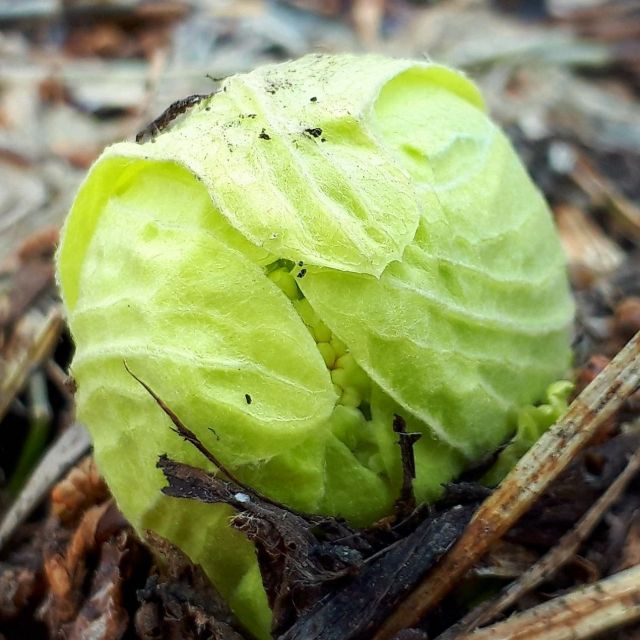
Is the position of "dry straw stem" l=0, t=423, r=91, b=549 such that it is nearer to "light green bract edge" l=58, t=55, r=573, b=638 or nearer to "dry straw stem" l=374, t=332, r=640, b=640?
"light green bract edge" l=58, t=55, r=573, b=638

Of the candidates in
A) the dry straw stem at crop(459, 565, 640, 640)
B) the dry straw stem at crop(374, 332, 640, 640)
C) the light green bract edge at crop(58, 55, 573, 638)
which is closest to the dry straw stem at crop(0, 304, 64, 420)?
the light green bract edge at crop(58, 55, 573, 638)

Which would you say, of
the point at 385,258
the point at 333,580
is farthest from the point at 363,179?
the point at 333,580

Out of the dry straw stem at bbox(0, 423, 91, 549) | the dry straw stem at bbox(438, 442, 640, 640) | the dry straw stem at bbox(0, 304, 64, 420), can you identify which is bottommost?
the dry straw stem at bbox(0, 423, 91, 549)

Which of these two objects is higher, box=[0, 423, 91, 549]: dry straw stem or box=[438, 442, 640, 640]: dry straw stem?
A: box=[438, 442, 640, 640]: dry straw stem

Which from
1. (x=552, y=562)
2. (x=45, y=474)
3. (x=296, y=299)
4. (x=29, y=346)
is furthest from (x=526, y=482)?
(x=29, y=346)

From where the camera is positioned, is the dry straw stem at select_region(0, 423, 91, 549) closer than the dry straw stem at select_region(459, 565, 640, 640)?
No

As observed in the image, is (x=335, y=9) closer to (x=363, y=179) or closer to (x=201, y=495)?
(x=363, y=179)
